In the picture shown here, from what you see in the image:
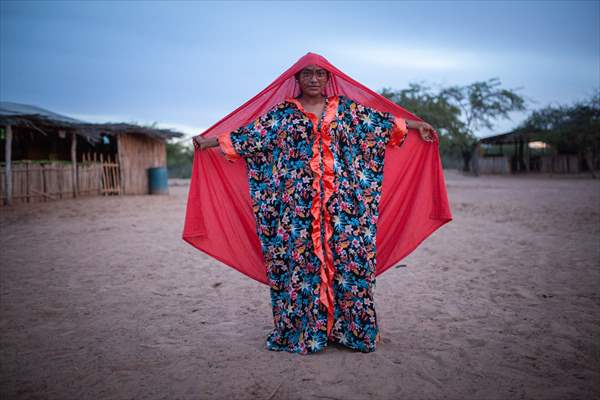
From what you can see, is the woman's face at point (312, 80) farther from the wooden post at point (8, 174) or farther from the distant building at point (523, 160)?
the distant building at point (523, 160)

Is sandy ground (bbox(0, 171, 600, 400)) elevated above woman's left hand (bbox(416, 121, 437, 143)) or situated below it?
below

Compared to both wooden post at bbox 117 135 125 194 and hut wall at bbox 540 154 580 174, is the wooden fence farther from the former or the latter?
hut wall at bbox 540 154 580 174

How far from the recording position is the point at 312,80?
2773 millimetres

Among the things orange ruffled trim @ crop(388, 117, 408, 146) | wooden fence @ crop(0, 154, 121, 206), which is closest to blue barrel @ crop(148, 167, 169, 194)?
wooden fence @ crop(0, 154, 121, 206)

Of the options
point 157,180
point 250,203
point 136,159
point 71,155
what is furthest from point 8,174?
point 250,203

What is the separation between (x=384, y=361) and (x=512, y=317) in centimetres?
140

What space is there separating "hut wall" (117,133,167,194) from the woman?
617 inches

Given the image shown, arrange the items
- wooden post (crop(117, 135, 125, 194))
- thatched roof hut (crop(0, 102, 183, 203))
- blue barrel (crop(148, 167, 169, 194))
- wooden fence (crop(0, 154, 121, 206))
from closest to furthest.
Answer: thatched roof hut (crop(0, 102, 183, 203)) → wooden fence (crop(0, 154, 121, 206)) → wooden post (crop(117, 135, 125, 194)) → blue barrel (crop(148, 167, 169, 194))

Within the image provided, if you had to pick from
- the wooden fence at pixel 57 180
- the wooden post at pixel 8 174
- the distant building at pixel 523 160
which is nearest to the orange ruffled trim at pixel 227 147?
the wooden post at pixel 8 174

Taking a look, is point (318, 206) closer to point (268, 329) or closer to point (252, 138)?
point (252, 138)

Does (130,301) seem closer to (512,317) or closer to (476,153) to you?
(512,317)

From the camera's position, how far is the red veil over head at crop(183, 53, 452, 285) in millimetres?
3123

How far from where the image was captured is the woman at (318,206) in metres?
2.72

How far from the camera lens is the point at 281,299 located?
9.38ft
